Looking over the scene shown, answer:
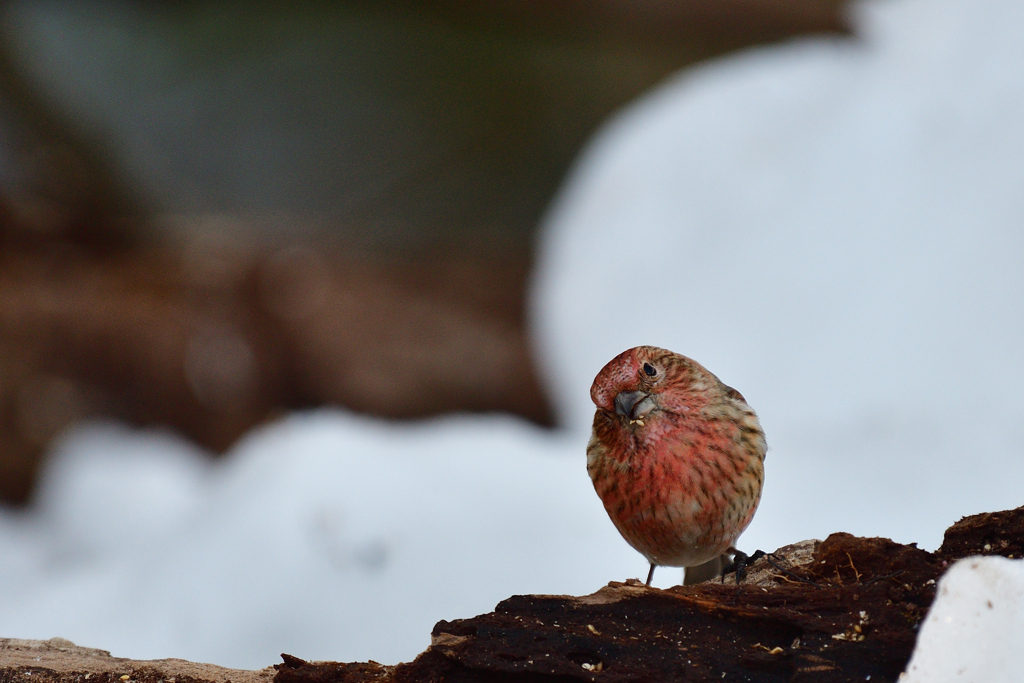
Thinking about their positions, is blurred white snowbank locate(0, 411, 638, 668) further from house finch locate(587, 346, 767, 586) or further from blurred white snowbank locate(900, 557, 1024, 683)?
blurred white snowbank locate(900, 557, 1024, 683)

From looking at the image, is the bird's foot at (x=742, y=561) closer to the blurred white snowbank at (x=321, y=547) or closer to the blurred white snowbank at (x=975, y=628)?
the blurred white snowbank at (x=975, y=628)

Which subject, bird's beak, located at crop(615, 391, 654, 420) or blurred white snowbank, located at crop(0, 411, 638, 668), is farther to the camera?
blurred white snowbank, located at crop(0, 411, 638, 668)

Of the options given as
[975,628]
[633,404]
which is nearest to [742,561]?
[633,404]

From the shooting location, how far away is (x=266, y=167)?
8344mm

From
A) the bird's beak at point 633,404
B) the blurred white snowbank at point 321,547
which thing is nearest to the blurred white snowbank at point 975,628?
the bird's beak at point 633,404

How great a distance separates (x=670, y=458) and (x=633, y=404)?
20 centimetres

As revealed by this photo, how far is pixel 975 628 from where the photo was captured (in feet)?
5.62

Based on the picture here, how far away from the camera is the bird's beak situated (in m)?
2.57

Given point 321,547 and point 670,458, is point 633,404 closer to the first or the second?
point 670,458

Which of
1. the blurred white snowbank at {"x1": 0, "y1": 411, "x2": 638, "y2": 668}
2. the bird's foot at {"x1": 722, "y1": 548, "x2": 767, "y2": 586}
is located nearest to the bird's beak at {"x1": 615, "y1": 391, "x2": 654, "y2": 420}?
the bird's foot at {"x1": 722, "y1": 548, "x2": 767, "y2": 586}

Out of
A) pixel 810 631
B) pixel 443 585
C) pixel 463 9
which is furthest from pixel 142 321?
pixel 810 631

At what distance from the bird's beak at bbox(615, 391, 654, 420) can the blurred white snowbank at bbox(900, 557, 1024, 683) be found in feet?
3.27

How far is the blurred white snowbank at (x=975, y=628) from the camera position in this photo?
1.68 metres

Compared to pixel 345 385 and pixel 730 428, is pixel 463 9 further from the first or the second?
pixel 730 428
